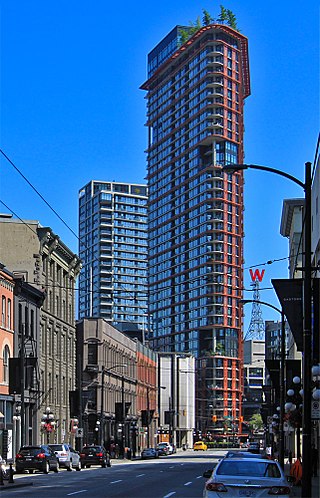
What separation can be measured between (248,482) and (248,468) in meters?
0.90

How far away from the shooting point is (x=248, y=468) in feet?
62.7

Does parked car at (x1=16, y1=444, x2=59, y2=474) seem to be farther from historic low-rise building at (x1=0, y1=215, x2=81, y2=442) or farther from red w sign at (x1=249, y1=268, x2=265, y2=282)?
red w sign at (x1=249, y1=268, x2=265, y2=282)

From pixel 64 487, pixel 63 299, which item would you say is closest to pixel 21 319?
pixel 63 299

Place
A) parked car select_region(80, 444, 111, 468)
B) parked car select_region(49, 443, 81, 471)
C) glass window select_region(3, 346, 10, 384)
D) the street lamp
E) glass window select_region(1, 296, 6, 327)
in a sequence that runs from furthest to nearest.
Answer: the street lamp → glass window select_region(1, 296, 6, 327) → glass window select_region(3, 346, 10, 384) → parked car select_region(80, 444, 111, 468) → parked car select_region(49, 443, 81, 471)

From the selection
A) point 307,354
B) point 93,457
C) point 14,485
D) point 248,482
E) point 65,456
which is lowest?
point 93,457

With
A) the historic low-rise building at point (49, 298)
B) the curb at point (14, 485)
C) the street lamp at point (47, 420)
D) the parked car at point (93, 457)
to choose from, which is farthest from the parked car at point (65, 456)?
the curb at point (14, 485)

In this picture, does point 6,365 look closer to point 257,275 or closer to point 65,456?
point 65,456

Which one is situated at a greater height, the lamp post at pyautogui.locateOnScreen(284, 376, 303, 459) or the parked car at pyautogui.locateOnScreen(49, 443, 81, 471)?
the lamp post at pyautogui.locateOnScreen(284, 376, 303, 459)

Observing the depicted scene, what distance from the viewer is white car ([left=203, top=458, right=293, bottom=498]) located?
18.1 meters

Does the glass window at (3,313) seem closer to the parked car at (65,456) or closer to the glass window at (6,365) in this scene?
the glass window at (6,365)

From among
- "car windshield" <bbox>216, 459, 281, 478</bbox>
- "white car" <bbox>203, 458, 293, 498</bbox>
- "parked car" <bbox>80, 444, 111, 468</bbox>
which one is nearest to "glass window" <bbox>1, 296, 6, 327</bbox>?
"parked car" <bbox>80, 444, 111, 468</bbox>

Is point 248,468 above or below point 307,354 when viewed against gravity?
below

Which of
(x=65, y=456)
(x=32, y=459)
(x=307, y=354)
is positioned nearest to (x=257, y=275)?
(x=65, y=456)

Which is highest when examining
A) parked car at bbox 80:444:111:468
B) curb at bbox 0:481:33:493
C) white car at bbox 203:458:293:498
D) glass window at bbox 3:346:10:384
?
glass window at bbox 3:346:10:384
